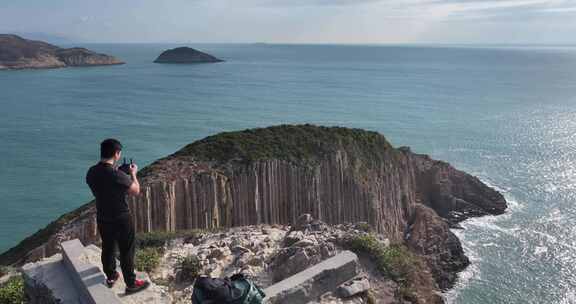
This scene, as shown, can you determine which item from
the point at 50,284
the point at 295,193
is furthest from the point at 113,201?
the point at 295,193

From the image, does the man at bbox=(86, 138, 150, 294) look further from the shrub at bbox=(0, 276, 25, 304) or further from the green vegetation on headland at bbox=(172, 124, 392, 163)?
the green vegetation on headland at bbox=(172, 124, 392, 163)

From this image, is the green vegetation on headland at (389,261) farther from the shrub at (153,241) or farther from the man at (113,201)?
the man at (113,201)

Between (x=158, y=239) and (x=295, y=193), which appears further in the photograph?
(x=295, y=193)

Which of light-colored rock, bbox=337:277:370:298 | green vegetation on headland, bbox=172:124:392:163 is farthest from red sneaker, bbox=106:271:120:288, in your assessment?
green vegetation on headland, bbox=172:124:392:163

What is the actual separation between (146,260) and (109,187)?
528cm

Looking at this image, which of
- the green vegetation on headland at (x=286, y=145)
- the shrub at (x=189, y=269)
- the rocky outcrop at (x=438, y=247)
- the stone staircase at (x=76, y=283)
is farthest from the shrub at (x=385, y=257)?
the rocky outcrop at (x=438, y=247)

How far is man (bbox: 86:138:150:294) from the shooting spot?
26.9 ft

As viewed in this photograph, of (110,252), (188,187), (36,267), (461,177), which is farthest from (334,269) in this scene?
(461,177)

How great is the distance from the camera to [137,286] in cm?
923

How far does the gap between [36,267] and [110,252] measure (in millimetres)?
3030

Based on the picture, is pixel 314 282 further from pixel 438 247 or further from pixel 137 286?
pixel 438 247

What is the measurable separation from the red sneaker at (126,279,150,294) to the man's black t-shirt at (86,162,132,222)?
1.57m

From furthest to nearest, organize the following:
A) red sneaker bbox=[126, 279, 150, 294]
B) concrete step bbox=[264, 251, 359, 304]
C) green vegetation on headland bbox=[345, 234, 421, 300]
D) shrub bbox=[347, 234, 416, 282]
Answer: shrub bbox=[347, 234, 416, 282], green vegetation on headland bbox=[345, 234, 421, 300], concrete step bbox=[264, 251, 359, 304], red sneaker bbox=[126, 279, 150, 294]

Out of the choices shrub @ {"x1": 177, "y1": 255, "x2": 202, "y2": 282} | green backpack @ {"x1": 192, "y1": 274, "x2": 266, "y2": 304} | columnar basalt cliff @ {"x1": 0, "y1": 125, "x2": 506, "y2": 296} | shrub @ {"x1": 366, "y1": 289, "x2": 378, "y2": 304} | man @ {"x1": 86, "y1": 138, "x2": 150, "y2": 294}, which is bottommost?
columnar basalt cliff @ {"x1": 0, "y1": 125, "x2": 506, "y2": 296}
